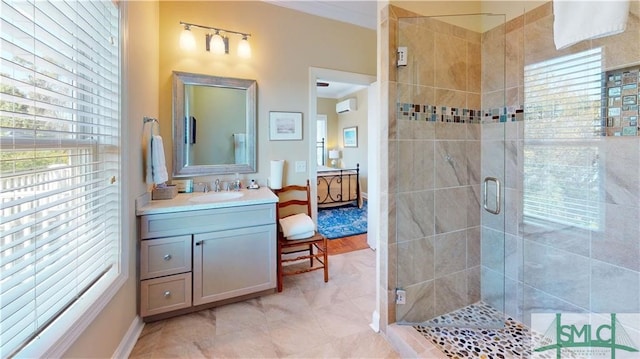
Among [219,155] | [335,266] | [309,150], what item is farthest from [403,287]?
[219,155]

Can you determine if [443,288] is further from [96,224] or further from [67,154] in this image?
[67,154]

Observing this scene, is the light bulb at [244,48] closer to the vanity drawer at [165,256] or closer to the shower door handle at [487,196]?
the vanity drawer at [165,256]

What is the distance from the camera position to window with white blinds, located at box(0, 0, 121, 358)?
86 centimetres

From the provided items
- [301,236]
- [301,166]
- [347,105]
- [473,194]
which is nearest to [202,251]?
[301,236]

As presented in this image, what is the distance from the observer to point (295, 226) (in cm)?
250

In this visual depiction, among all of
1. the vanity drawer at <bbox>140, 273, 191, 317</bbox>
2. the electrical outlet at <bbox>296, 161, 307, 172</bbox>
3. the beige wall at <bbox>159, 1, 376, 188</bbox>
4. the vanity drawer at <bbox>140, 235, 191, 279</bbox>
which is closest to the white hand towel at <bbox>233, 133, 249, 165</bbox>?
the beige wall at <bbox>159, 1, 376, 188</bbox>

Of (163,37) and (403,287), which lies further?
(163,37)

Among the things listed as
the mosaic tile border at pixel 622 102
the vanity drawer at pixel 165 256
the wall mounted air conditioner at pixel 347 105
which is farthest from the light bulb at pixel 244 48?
the wall mounted air conditioner at pixel 347 105

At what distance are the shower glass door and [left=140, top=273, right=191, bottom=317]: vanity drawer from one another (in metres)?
1.52

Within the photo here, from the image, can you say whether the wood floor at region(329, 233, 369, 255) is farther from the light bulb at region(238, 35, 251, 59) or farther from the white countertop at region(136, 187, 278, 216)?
the light bulb at region(238, 35, 251, 59)

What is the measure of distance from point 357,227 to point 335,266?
1406mm

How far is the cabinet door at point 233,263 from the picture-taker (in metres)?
2.02

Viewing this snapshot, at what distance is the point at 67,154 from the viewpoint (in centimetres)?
116

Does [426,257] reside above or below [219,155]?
below
